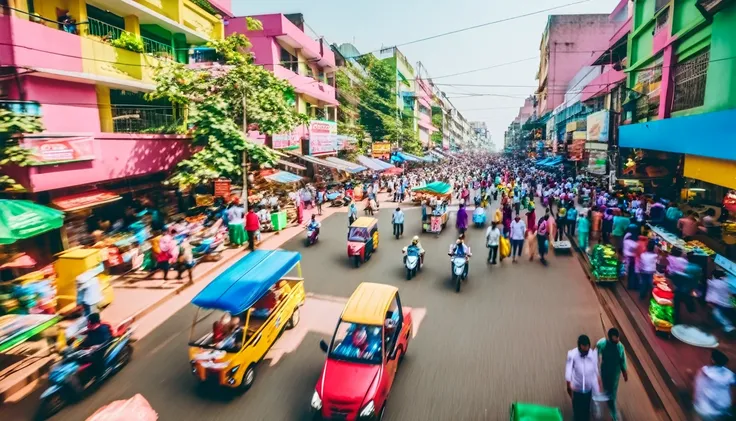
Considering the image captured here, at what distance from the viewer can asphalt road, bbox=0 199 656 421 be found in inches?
242

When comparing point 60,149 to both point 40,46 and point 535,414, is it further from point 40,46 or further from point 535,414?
point 535,414

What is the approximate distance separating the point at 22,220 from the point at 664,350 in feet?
43.5

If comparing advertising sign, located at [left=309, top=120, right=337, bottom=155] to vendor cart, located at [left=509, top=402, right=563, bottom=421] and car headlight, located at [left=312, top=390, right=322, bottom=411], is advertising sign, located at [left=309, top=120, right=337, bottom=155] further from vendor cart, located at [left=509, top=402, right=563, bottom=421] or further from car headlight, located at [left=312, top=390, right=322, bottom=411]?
vendor cart, located at [left=509, top=402, right=563, bottom=421]

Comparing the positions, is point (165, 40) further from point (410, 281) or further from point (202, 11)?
point (410, 281)

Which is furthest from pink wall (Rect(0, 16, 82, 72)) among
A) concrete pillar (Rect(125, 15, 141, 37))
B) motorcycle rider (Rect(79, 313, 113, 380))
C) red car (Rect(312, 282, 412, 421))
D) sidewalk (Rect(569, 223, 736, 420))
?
sidewalk (Rect(569, 223, 736, 420))

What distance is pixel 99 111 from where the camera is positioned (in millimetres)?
13469

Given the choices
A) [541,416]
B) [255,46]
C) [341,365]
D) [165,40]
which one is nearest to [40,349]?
[341,365]

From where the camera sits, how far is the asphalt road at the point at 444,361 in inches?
242

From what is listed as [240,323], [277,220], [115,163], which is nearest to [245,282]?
[240,323]

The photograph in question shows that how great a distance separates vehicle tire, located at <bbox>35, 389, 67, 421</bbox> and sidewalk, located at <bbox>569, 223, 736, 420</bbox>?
9013 millimetres

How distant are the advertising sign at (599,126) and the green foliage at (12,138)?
24.3 m

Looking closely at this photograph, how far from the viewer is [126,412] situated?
4.53 metres

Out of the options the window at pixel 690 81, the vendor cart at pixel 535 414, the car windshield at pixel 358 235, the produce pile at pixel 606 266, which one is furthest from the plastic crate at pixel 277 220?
the window at pixel 690 81

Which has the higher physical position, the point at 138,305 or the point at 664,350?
the point at 664,350
